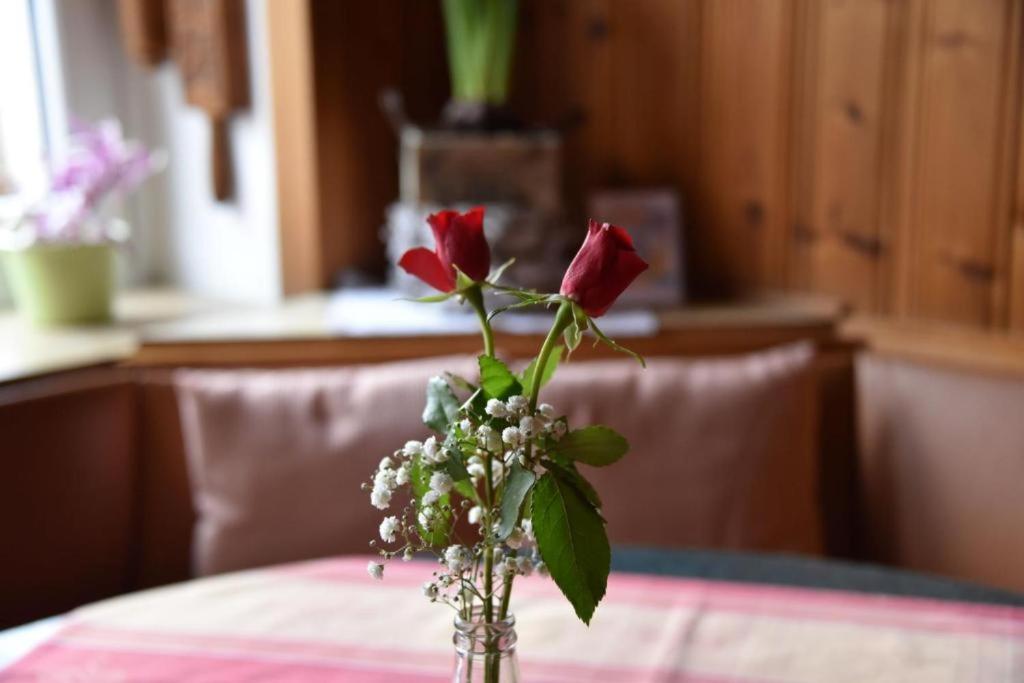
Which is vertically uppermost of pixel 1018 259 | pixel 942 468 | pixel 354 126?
pixel 354 126

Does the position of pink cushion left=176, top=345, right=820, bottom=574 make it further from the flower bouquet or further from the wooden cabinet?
the flower bouquet

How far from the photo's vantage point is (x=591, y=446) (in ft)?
2.65

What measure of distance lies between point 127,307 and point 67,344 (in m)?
0.33

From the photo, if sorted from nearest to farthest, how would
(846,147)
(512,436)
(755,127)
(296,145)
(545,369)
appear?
(512,436) → (545,369) → (846,147) → (755,127) → (296,145)

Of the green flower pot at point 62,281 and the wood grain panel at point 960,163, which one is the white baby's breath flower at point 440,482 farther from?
the green flower pot at point 62,281

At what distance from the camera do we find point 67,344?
188 centimetres

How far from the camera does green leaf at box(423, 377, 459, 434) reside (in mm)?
849

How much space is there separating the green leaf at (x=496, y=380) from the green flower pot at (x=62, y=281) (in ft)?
4.56

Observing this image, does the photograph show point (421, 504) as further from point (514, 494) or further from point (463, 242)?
point (463, 242)

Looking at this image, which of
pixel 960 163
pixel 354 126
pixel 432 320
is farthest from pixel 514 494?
pixel 354 126

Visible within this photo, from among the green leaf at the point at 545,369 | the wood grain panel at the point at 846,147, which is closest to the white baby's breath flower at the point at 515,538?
the green leaf at the point at 545,369

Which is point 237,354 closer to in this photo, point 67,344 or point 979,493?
point 67,344

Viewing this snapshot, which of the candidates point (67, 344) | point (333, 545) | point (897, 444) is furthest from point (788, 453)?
point (67, 344)

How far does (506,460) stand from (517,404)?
0.07m
